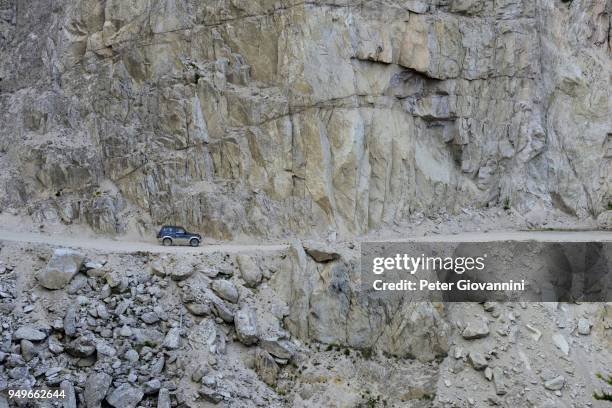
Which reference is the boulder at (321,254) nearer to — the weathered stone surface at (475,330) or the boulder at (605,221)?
the weathered stone surface at (475,330)

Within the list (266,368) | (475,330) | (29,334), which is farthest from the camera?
(475,330)

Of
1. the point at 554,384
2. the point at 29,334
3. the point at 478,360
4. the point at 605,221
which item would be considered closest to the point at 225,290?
the point at 29,334

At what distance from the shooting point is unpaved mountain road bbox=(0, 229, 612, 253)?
23731 millimetres

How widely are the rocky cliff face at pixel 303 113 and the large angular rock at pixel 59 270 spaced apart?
5.51 metres

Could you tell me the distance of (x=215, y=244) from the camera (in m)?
25.8

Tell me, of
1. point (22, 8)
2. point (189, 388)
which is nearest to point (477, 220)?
point (189, 388)

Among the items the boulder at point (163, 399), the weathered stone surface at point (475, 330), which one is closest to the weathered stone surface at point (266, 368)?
the boulder at point (163, 399)

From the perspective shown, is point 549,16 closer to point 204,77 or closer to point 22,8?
point 204,77

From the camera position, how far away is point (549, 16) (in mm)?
30891

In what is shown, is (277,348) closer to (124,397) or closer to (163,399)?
(163,399)

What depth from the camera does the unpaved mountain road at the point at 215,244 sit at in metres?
23.7

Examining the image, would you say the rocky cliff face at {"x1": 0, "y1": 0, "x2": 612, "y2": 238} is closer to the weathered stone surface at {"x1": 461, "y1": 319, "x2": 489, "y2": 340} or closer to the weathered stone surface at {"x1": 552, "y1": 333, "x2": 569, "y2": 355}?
the weathered stone surface at {"x1": 461, "y1": 319, "x2": 489, "y2": 340}

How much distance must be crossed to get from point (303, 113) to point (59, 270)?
44.3 ft

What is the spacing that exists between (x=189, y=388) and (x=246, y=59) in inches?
673
